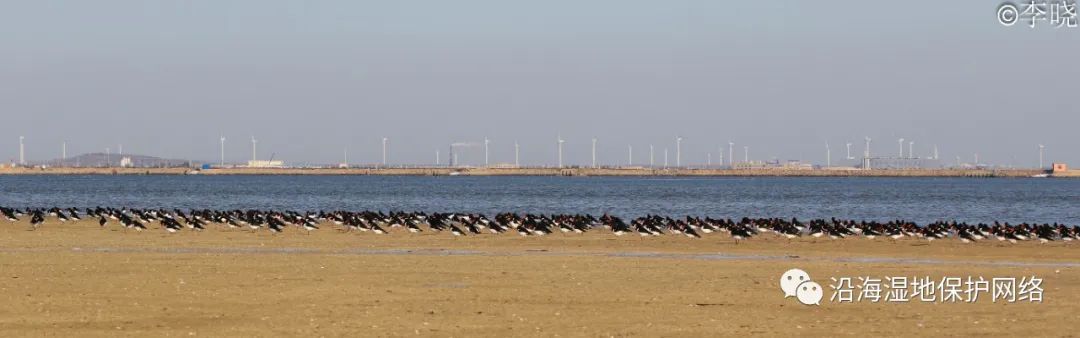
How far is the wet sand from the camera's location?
15.8m

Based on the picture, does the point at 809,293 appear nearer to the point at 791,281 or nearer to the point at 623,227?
the point at 791,281

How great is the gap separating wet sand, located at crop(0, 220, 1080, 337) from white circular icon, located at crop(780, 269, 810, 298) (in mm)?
288

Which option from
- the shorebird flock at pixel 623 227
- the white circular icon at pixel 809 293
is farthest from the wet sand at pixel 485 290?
the shorebird flock at pixel 623 227

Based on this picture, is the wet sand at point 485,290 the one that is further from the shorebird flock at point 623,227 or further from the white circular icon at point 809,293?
the shorebird flock at point 623,227

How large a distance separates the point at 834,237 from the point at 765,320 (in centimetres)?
2121

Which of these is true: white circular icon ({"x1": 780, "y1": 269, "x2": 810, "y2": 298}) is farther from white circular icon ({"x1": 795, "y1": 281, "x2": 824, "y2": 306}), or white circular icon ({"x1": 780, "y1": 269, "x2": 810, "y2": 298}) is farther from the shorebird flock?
the shorebird flock

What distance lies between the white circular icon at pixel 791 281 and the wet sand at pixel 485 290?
288mm

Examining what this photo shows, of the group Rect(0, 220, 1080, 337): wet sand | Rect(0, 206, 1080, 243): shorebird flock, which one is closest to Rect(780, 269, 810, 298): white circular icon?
Rect(0, 220, 1080, 337): wet sand

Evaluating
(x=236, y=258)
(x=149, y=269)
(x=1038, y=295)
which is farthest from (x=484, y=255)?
(x=1038, y=295)

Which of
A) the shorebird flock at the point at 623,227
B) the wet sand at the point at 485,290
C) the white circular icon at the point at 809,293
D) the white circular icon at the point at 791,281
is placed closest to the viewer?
the wet sand at the point at 485,290

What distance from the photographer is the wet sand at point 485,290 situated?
15844 millimetres

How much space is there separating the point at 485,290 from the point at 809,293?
4.24m

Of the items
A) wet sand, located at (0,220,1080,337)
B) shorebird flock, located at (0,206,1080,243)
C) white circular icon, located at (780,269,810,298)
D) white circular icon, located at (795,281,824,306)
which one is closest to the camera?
wet sand, located at (0,220,1080,337)

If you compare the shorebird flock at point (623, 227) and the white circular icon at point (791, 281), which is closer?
the white circular icon at point (791, 281)
